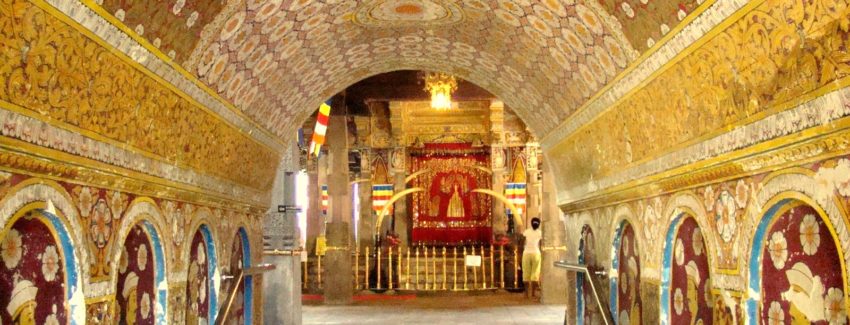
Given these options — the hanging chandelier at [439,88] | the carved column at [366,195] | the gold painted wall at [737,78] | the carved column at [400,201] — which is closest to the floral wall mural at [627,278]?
the gold painted wall at [737,78]

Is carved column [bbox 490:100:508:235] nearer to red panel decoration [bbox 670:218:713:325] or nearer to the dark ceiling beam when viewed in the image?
the dark ceiling beam

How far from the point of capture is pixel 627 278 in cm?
735

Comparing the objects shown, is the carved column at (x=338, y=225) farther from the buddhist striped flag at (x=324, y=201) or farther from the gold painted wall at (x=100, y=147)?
the gold painted wall at (x=100, y=147)

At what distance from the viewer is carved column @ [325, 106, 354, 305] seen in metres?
17.6

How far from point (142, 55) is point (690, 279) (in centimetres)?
385

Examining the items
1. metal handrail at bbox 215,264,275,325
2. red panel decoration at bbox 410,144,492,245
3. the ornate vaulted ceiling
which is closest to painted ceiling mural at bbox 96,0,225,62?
the ornate vaulted ceiling

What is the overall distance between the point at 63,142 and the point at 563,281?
1464 centimetres

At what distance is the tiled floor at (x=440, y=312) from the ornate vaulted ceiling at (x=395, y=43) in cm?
486

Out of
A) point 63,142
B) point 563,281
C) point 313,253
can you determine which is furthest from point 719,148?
point 313,253

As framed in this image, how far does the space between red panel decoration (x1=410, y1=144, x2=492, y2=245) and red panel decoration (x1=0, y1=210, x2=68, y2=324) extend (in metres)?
20.1

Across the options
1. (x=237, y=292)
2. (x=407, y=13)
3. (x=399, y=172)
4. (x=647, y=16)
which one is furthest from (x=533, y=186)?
(x=647, y=16)

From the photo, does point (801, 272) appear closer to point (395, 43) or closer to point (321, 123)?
point (395, 43)

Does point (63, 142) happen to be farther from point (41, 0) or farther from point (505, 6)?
point (505, 6)

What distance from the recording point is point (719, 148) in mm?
4762
